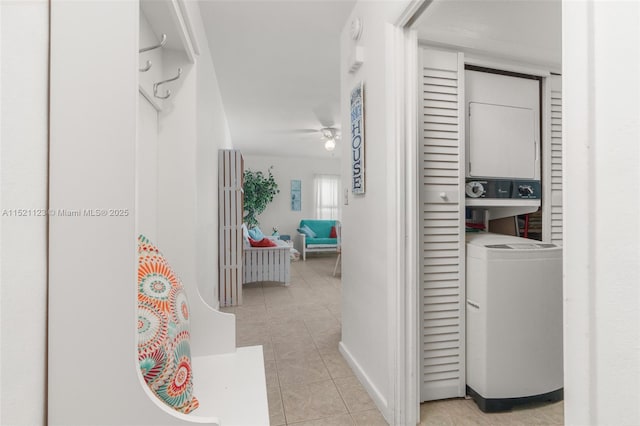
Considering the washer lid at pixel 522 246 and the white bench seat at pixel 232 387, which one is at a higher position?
the washer lid at pixel 522 246

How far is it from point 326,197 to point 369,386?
6.69 m

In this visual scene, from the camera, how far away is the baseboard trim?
5.17 feet

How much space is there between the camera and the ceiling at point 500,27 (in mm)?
1673

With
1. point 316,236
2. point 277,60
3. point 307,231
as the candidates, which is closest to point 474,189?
point 277,60

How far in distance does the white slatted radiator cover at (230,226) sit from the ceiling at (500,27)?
263cm

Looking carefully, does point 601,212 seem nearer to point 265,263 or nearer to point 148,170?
point 148,170

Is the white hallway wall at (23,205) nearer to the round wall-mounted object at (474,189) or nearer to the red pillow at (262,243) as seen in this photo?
the round wall-mounted object at (474,189)

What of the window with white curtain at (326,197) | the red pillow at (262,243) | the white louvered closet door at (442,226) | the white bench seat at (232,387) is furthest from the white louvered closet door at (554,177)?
the window with white curtain at (326,197)

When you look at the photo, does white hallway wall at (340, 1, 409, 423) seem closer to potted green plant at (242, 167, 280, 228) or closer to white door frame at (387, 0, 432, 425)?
white door frame at (387, 0, 432, 425)

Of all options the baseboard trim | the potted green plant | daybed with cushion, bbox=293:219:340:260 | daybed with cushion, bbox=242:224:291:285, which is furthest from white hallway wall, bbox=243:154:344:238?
the baseboard trim

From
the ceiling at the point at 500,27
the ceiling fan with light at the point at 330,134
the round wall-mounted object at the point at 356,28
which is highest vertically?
→ the ceiling fan with light at the point at 330,134

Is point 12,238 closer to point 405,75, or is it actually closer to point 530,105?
point 405,75

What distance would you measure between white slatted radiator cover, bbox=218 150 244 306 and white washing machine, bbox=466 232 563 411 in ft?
8.80

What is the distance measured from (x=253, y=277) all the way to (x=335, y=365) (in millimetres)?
2482
